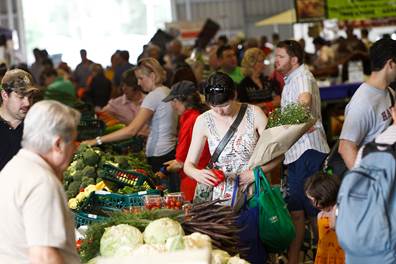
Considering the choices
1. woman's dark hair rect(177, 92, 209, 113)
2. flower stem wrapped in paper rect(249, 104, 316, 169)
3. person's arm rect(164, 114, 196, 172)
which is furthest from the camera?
woman's dark hair rect(177, 92, 209, 113)

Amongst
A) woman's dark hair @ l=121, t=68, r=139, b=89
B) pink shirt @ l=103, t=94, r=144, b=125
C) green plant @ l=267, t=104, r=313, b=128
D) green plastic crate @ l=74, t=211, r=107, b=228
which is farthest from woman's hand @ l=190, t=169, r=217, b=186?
pink shirt @ l=103, t=94, r=144, b=125

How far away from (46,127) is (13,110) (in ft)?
8.00

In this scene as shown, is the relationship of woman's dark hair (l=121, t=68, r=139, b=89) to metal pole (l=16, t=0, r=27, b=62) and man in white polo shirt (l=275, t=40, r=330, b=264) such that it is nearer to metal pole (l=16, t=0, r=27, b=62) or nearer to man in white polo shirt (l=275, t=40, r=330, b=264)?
man in white polo shirt (l=275, t=40, r=330, b=264)

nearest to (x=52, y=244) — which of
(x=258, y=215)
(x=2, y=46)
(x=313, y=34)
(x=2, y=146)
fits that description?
(x=2, y=146)

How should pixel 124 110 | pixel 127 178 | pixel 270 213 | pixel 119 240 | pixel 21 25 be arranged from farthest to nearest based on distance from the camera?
pixel 21 25
pixel 124 110
pixel 127 178
pixel 270 213
pixel 119 240

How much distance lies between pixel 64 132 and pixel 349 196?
1443 mm

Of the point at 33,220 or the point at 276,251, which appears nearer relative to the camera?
the point at 33,220

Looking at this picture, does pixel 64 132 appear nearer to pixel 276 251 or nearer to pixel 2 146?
pixel 2 146

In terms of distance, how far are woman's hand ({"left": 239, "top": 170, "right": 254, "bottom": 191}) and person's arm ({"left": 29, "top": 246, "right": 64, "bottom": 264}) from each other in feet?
9.62

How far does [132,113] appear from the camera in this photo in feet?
40.2

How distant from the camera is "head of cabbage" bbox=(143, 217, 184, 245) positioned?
5.59 m

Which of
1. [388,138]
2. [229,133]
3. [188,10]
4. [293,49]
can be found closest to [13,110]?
[229,133]

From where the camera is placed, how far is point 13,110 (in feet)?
22.4

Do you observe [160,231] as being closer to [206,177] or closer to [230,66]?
[206,177]
